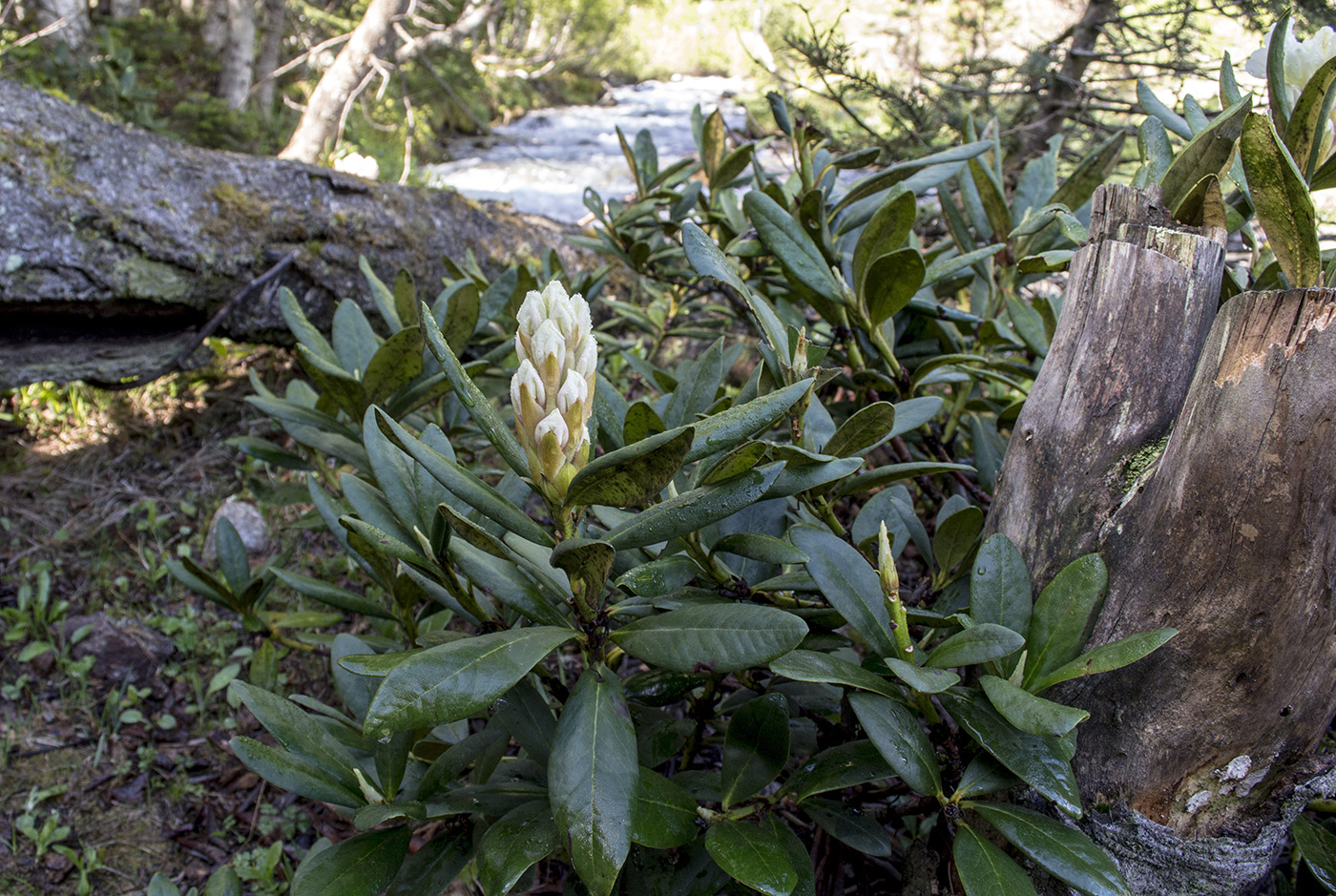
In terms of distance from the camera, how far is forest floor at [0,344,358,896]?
65.1 inches

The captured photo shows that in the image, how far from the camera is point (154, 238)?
251 centimetres

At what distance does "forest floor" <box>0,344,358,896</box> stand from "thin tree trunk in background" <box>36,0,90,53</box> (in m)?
4.04

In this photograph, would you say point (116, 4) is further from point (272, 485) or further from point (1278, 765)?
point (1278, 765)

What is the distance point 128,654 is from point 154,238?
4.31 ft

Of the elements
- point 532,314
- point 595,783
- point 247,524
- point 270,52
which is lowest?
point 247,524

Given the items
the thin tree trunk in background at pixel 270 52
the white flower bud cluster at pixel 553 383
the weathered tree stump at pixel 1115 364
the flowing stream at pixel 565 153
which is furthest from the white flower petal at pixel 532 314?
the thin tree trunk in background at pixel 270 52

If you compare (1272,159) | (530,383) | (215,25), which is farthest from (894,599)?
(215,25)

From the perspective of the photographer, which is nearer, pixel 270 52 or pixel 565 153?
pixel 270 52

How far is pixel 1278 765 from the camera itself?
848 millimetres

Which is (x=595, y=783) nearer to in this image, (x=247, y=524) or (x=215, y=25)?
(x=247, y=524)

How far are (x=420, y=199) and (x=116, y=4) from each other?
7.84m

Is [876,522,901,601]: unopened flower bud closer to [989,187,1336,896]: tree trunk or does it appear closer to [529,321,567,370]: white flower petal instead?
[989,187,1336,896]: tree trunk

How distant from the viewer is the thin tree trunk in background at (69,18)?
5449 mm

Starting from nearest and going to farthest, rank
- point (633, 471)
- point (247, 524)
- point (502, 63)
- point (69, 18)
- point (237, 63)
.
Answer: point (633, 471) < point (247, 524) < point (69, 18) < point (237, 63) < point (502, 63)
